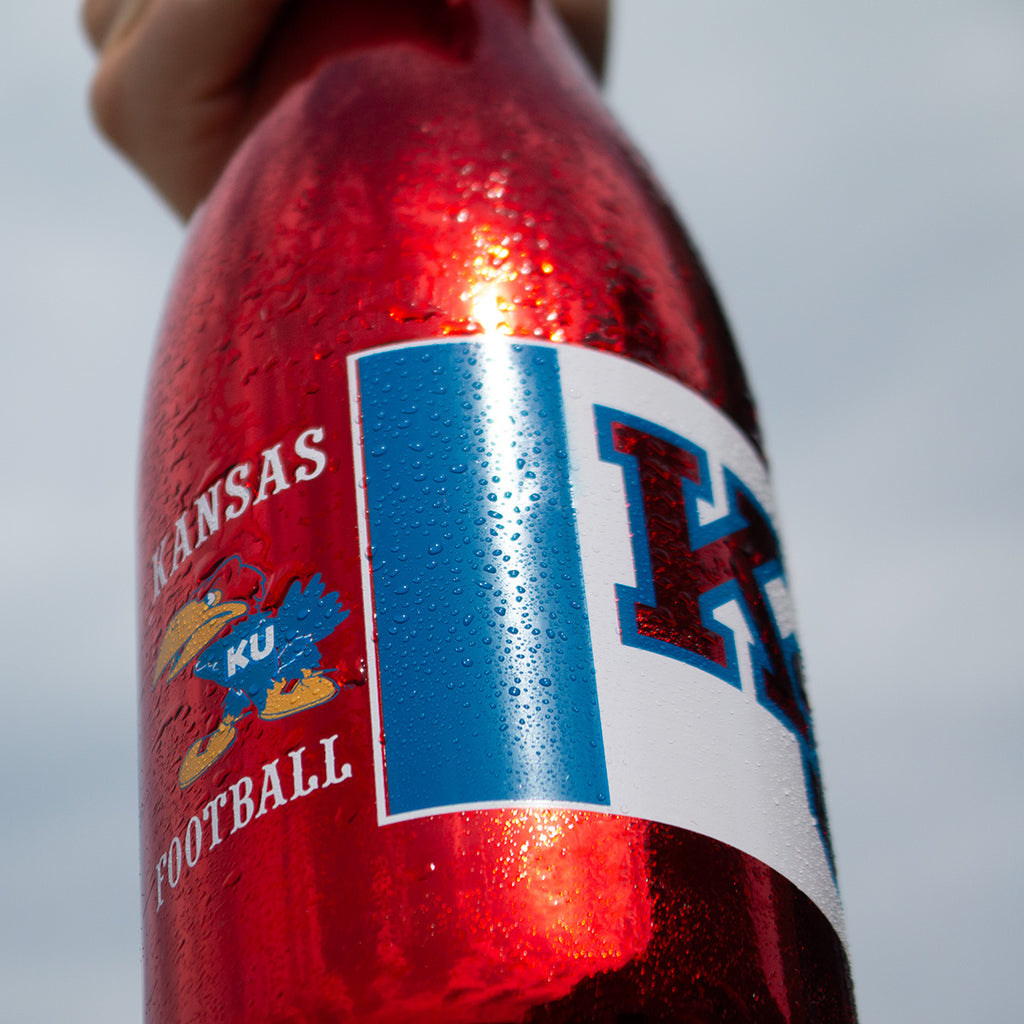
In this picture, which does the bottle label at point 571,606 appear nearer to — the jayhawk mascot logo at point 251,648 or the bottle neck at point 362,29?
the jayhawk mascot logo at point 251,648

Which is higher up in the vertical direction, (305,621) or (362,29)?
(362,29)

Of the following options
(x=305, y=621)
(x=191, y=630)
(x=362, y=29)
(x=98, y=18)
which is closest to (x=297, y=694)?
(x=305, y=621)

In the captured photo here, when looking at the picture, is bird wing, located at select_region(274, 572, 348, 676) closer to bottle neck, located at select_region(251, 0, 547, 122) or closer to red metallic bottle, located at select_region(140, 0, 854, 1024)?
red metallic bottle, located at select_region(140, 0, 854, 1024)

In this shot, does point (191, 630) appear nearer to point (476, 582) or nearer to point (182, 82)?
point (476, 582)

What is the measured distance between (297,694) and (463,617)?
14 cm

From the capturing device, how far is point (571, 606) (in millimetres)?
1143

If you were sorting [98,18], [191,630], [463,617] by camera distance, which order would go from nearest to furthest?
[463,617] → [191,630] → [98,18]

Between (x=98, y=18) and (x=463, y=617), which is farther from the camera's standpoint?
(x=98, y=18)

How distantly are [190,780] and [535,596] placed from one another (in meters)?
0.31

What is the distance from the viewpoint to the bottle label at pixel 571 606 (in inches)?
42.3

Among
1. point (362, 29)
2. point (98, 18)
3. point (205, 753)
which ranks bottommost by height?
point (205, 753)

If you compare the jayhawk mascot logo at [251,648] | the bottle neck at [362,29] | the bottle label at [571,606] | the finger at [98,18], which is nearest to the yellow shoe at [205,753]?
the jayhawk mascot logo at [251,648]

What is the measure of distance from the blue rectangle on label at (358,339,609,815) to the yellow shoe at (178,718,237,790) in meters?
0.15

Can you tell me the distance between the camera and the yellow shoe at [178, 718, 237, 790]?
1163 mm
